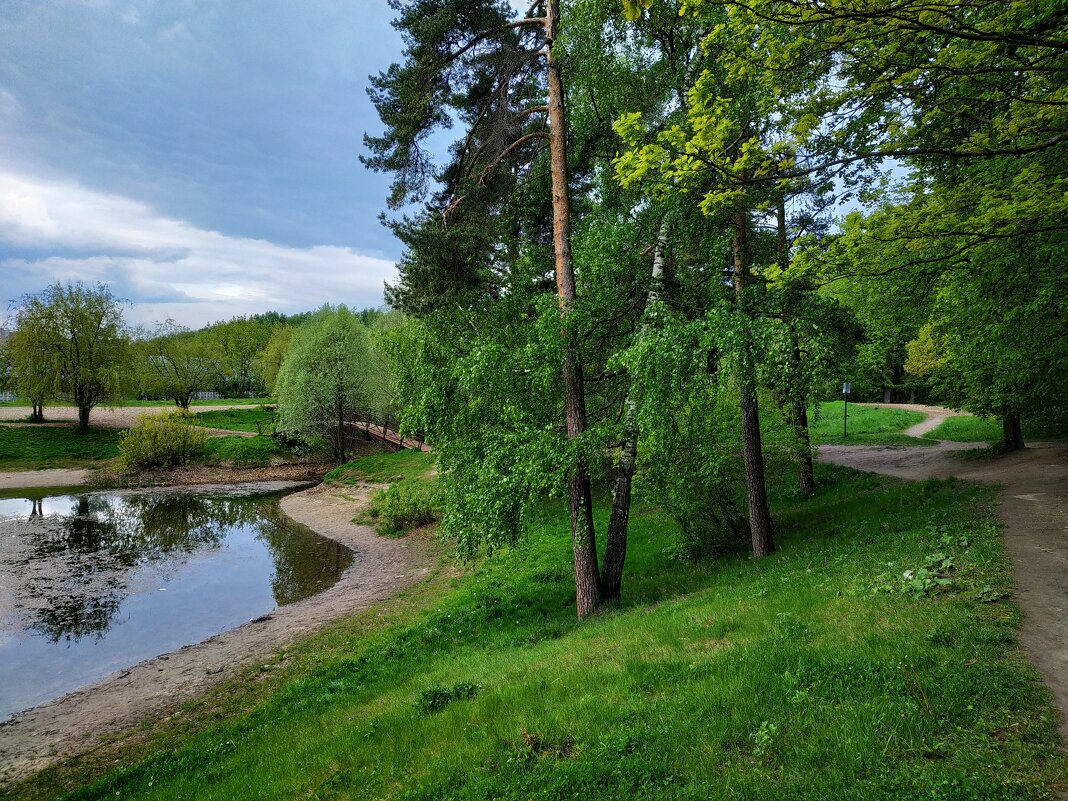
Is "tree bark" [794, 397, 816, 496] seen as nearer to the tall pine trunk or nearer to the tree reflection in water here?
the tall pine trunk

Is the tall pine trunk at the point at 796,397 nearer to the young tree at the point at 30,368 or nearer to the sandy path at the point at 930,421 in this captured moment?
the sandy path at the point at 930,421

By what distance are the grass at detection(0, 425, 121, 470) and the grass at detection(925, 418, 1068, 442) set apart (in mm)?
54111

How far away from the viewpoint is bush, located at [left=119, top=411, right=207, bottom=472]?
35.9 meters

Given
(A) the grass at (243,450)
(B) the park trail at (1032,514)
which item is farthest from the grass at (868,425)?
(A) the grass at (243,450)

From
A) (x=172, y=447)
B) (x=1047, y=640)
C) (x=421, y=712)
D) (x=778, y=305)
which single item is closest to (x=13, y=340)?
(x=172, y=447)

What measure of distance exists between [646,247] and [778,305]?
277 cm

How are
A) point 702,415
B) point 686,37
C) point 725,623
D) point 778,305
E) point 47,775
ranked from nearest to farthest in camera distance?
point 725,623, point 47,775, point 778,305, point 702,415, point 686,37

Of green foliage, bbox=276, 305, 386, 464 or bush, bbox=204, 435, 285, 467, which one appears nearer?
green foliage, bbox=276, 305, 386, 464

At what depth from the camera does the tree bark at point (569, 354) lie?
9438 millimetres

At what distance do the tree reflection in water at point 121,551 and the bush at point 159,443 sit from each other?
5.71 meters

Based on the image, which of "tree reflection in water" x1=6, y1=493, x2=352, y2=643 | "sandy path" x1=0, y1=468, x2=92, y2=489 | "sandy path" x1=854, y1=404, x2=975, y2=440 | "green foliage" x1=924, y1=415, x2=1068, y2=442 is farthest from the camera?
"sandy path" x1=0, y1=468, x2=92, y2=489

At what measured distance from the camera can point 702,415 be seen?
28.6 ft

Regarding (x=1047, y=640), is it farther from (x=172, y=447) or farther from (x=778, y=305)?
(x=172, y=447)

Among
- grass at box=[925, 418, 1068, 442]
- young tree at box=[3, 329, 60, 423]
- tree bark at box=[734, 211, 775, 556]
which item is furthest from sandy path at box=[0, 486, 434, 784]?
young tree at box=[3, 329, 60, 423]
